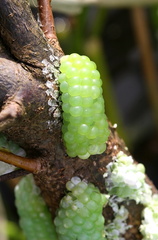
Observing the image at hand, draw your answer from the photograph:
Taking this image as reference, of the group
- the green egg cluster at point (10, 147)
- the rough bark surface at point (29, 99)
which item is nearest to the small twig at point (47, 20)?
the rough bark surface at point (29, 99)

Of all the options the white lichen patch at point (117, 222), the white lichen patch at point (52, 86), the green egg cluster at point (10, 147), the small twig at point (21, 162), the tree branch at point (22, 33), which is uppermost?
the tree branch at point (22, 33)

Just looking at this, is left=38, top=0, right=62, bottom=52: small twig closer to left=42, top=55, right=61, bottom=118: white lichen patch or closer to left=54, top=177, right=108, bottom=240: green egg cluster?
left=42, top=55, right=61, bottom=118: white lichen patch

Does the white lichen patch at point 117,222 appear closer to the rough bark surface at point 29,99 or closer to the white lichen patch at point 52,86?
the rough bark surface at point 29,99

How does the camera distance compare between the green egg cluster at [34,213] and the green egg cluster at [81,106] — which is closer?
the green egg cluster at [81,106]

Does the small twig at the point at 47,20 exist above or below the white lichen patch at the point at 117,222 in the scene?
above

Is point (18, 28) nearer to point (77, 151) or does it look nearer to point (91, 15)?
point (77, 151)

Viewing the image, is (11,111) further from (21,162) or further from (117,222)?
(117,222)
